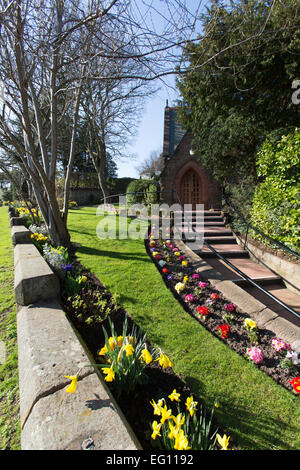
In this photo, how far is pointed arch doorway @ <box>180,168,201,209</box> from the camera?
1034 centimetres

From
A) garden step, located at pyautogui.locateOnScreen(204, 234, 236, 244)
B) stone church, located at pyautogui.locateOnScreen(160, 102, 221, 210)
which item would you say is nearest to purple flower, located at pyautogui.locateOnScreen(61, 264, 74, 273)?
garden step, located at pyautogui.locateOnScreen(204, 234, 236, 244)

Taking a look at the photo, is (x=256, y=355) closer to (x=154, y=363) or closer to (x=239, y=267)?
(x=154, y=363)

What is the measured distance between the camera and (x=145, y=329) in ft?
8.23

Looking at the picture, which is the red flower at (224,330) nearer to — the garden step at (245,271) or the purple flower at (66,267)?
the garden step at (245,271)

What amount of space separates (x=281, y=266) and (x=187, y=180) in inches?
268

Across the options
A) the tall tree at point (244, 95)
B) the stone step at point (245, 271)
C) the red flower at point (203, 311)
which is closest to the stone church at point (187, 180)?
the tall tree at point (244, 95)

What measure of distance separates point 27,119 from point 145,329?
4.06m

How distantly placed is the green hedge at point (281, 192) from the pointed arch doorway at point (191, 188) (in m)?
4.70

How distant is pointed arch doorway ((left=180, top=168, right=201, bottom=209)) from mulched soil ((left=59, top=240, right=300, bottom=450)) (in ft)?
23.1

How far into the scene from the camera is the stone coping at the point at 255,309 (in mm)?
2504

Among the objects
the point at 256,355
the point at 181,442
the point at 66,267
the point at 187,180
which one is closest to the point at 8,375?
the point at 66,267

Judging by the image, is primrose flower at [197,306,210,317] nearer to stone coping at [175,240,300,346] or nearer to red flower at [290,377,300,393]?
stone coping at [175,240,300,346]

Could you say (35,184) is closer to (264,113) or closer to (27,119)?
(27,119)
